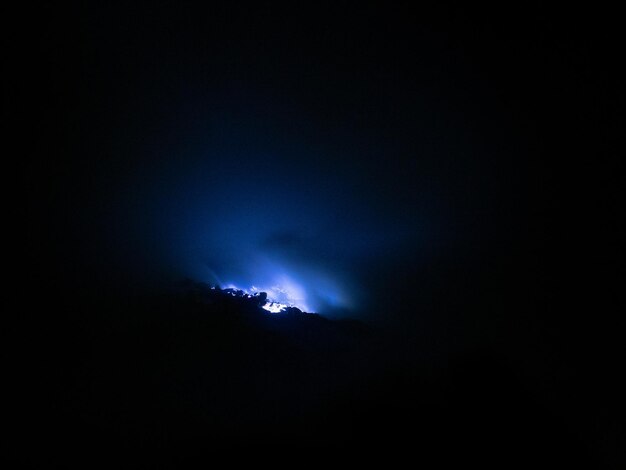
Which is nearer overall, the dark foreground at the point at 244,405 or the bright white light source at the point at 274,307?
the dark foreground at the point at 244,405

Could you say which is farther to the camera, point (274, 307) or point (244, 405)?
point (274, 307)

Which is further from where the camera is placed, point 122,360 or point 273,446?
point 122,360

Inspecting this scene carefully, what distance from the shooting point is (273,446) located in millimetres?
16812

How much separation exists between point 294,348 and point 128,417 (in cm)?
1595

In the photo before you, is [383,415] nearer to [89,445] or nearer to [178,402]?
[178,402]

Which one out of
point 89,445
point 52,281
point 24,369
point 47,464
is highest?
point 52,281

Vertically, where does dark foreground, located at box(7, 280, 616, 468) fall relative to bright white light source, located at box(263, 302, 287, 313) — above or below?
below

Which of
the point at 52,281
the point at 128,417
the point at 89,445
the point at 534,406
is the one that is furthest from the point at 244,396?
the point at 52,281

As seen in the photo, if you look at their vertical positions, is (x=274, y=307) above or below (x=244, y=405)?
above

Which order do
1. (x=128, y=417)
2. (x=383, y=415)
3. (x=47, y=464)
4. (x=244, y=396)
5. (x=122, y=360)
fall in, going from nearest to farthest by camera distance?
1. (x=47, y=464)
2. (x=383, y=415)
3. (x=128, y=417)
4. (x=244, y=396)
5. (x=122, y=360)

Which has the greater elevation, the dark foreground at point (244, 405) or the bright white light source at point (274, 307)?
the bright white light source at point (274, 307)

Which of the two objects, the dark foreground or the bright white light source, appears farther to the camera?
the bright white light source

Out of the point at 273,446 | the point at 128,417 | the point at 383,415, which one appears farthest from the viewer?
the point at 128,417

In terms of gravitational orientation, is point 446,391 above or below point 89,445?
above
